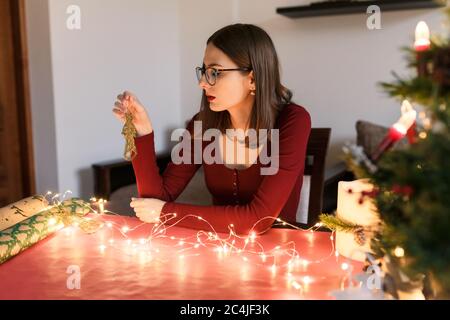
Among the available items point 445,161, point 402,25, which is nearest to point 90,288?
point 445,161

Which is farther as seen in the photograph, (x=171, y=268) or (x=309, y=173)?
(x=309, y=173)

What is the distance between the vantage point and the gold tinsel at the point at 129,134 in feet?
4.91

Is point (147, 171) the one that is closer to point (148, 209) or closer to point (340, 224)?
point (148, 209)

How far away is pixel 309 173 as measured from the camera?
209 cm

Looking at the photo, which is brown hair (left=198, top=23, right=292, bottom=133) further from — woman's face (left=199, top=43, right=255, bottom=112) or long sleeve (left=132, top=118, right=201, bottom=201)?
long sleeve (left=132, top=118, right=201, bottom=201)

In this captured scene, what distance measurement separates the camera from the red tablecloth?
0.88 metres

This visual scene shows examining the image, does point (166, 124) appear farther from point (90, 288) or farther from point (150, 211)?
point (90, 288)

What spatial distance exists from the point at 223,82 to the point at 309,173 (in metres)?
0.79

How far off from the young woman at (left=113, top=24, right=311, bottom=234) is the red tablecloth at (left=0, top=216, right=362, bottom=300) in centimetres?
10

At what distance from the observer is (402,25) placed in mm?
2785

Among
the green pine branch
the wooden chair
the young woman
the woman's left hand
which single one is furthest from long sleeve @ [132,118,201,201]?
the green pine branch

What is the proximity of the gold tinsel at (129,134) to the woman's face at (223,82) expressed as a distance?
25cm

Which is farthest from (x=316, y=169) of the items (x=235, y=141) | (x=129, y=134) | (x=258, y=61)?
(x=129, y=134)

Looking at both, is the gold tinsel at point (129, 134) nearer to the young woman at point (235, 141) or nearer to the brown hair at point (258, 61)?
the young woman at point (235, 141)
